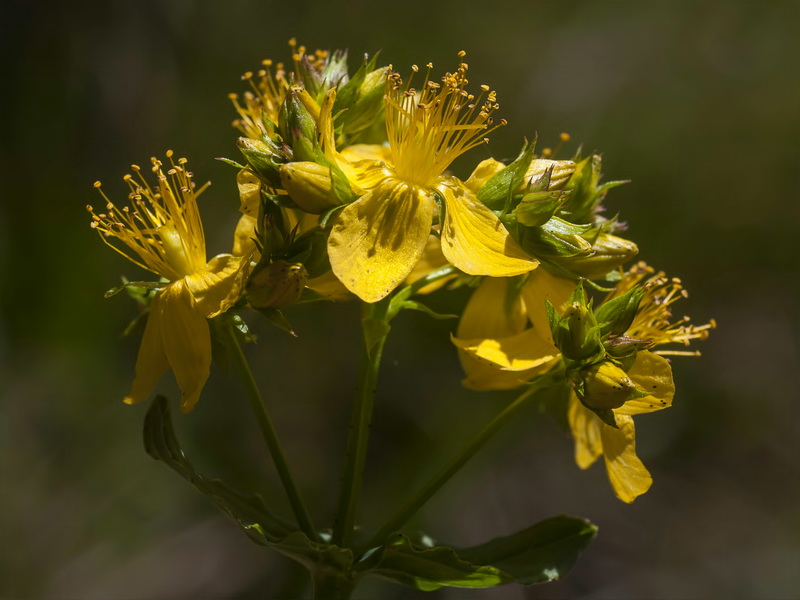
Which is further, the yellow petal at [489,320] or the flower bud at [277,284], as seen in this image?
the yellow petal at [489,320]

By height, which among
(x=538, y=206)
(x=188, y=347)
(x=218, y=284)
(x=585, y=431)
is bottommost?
(x=585, y=431)

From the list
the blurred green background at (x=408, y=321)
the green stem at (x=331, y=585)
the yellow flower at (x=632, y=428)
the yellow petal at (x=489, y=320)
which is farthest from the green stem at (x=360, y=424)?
the blurred green background at (x=408, y=321)

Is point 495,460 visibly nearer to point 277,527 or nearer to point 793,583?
point 793,583

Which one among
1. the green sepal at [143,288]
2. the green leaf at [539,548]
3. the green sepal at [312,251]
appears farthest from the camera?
the green leaf at [539,548]

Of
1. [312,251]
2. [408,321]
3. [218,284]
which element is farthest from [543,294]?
[408,321]

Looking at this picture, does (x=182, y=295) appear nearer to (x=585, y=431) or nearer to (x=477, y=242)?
(x=477, y=242)

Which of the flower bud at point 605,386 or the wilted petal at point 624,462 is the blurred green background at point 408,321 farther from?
the flower bud at point 605,386
